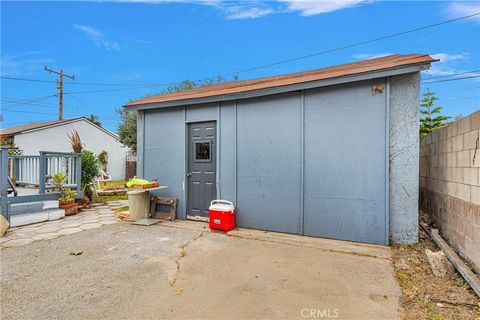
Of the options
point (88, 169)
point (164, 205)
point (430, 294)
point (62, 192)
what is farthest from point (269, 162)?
point (88, 169)

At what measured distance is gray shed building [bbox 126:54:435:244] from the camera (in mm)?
4008

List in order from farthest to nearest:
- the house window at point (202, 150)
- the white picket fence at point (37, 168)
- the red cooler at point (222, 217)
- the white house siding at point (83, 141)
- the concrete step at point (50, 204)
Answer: the white house siding at point (83, 141) < the white picket fence at point (37, 168) < the concrete step at point (50, 204) < the house window at point (202, 150) < the red cooler at point (222, 217)

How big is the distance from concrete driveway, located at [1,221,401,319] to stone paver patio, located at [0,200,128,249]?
467 mm

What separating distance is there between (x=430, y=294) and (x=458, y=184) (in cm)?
177

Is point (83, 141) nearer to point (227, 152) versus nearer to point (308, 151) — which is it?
point (227, 152)

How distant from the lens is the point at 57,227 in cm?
533

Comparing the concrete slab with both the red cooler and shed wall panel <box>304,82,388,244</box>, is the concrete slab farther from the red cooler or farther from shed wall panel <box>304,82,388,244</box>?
shed wall panel <box>304,82,388,244</box>

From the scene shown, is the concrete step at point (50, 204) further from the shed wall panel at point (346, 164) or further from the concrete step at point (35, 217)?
the shed wall panel at point (346, 164)

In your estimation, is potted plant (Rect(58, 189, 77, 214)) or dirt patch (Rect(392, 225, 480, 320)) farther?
potted plant (Rect(58, 189, 77, 214))

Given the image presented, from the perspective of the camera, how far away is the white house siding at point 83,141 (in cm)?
1507

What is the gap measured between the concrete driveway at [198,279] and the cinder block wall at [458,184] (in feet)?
3.12

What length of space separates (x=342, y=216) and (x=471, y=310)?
2117 mm

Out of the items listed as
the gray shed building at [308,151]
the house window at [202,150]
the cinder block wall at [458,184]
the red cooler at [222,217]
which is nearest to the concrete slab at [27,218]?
the gray shed building at [308,151]

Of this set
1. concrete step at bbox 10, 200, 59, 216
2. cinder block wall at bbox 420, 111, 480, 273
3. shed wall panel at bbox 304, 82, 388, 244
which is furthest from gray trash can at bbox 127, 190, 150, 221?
cinder block wall at bbox 420, 111, 480, 273
